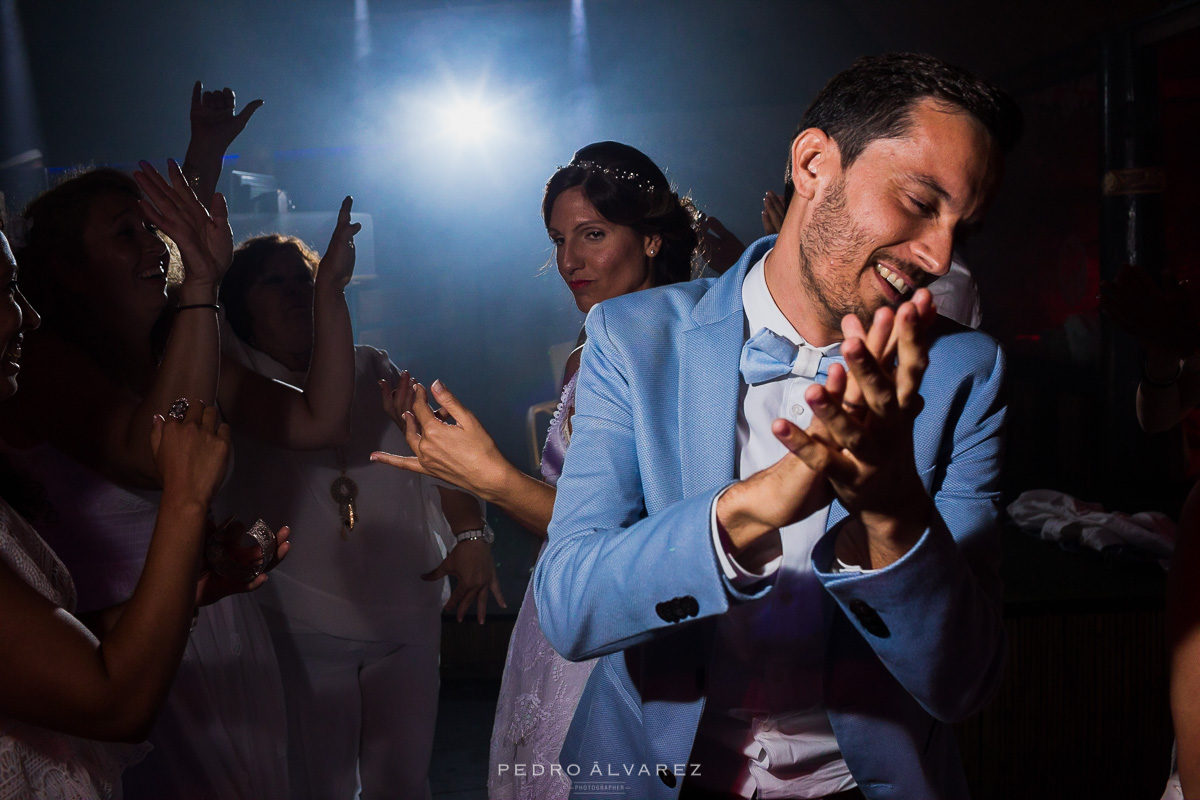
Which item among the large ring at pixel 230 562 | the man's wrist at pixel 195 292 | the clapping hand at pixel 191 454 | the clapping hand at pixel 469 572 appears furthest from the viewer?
the clapping hand at pixel 469 572

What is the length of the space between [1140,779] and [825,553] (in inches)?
84.7

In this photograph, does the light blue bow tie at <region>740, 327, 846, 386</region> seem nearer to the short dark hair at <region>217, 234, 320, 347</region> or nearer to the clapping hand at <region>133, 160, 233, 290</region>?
the clapping hand at <region>133, 160, 233, 290</region>

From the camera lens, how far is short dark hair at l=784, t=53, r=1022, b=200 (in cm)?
86

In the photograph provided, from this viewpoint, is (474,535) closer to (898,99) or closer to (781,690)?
(781,690)

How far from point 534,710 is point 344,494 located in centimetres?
91

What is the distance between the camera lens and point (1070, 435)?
435 centimetres

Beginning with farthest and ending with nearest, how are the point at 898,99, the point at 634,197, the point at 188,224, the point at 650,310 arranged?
the point at 634,197
the point at 188,224
the point at 650,310
the point at 898,99

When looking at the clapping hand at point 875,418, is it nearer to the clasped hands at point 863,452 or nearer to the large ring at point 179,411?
the clasped hands at point 863,452

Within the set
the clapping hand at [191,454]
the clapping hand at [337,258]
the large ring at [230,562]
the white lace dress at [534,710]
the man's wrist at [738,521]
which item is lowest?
the white lace dress at [534,710]

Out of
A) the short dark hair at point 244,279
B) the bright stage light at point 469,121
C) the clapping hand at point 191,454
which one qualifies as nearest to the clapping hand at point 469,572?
the short dark hair at point 244,279

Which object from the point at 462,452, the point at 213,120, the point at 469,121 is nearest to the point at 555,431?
the point at 462,452

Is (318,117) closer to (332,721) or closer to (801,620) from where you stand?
(332,721)

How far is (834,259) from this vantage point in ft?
3.02

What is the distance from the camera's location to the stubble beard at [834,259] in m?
0.91
